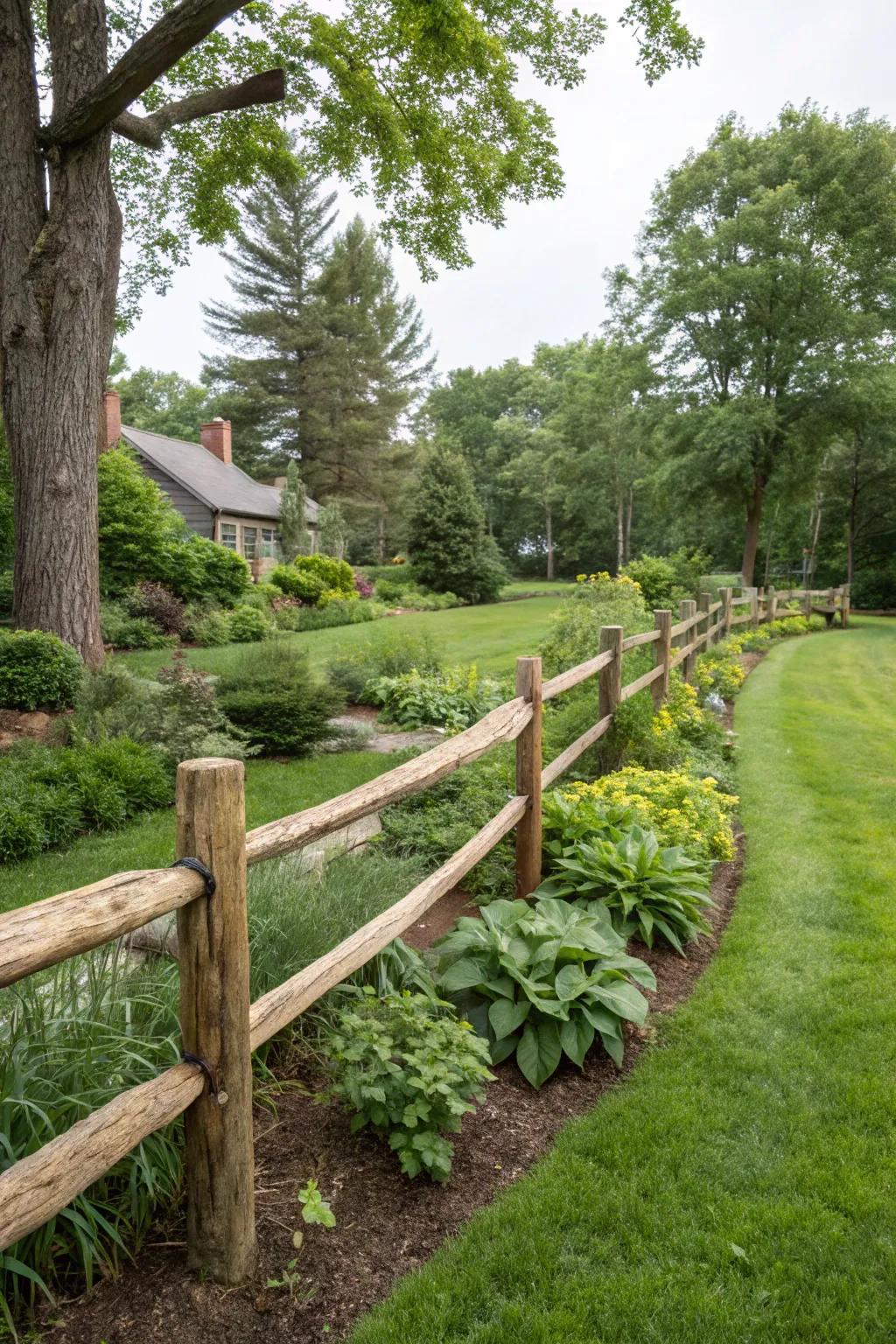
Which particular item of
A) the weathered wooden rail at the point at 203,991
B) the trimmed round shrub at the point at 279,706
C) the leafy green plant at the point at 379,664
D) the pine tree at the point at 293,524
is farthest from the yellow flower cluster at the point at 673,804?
the pine tree at the point at 293,524

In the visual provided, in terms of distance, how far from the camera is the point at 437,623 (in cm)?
2094

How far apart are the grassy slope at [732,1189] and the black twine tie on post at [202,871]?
1.10m

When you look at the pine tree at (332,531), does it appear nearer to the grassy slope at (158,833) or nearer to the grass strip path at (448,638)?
the grass strip path at (448,638)

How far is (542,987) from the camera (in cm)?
304

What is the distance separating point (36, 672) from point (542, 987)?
7.15 m

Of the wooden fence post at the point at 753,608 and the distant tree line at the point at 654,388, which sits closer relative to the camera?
the wooden fence post at the point at 753,608

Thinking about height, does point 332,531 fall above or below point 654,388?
below

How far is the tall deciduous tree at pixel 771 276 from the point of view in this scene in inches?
877

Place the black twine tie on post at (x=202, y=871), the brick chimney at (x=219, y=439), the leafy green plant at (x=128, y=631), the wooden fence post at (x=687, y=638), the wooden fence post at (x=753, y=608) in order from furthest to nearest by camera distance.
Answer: the brick chimney at (x=219, y=439), the wooden fence post at (x=753, y=608), the leafy green plant at (x=128, y=631), the wooden fence post at (x=687, y=638), the black twine tie on post at (x=202, y=871)

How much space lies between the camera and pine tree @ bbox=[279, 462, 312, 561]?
28.9m

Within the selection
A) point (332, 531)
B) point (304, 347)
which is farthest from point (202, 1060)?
point (304, 347)

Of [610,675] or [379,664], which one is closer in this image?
[610,675]

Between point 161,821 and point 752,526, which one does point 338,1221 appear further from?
point 752,526

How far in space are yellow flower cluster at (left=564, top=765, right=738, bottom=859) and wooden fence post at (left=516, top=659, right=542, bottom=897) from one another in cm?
67
